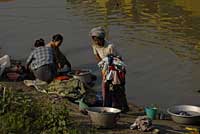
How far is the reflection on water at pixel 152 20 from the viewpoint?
14.7 metres

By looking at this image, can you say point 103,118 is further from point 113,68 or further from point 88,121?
point 113,68

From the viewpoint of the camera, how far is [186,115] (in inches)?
320

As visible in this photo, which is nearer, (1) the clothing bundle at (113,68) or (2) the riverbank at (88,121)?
(2) the riverbank at (88,121)

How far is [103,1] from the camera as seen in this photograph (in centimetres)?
2186

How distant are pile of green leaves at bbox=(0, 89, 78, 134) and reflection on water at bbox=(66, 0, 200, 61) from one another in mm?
6595

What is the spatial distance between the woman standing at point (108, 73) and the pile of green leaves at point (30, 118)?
1348mm

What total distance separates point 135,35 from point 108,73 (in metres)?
7.59

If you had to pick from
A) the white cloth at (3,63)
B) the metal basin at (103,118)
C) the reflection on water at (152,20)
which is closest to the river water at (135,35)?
the reflection on water at (152,20)

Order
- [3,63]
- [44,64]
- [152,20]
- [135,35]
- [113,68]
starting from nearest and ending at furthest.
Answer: [113,68] → [44,64] → [3,63] → [135,35] → [152,20]

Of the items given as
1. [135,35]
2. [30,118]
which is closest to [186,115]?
[30,118]

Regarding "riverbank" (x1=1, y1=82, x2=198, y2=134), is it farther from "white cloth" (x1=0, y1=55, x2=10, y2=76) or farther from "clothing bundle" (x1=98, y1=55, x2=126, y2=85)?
"white cloth" (x1=0, y1=55, x2=10, y2=76)

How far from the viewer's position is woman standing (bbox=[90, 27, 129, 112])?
8.05 metres

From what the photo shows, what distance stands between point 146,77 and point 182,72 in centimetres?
95

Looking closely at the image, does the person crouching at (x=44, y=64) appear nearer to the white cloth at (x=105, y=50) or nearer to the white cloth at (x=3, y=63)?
the white cloth at (x=3, y=63)
